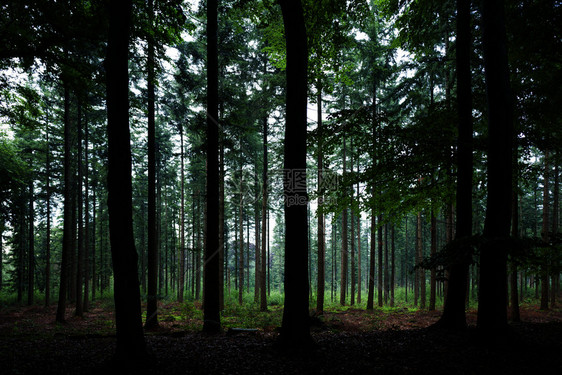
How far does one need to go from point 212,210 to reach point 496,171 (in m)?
6.51

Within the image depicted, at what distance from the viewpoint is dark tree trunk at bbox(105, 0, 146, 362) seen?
4359mm

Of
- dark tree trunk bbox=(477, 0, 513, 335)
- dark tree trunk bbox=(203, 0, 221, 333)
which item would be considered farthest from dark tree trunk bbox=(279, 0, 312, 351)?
dark tree trunk bbox=(477, 0, 513, 335)

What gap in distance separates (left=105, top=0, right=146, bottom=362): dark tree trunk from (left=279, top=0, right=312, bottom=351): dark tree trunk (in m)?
2.58

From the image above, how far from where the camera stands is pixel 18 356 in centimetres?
516

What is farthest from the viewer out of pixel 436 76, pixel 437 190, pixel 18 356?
pixel 436 76

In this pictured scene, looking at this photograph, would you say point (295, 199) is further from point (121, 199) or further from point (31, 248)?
point (31, 248)

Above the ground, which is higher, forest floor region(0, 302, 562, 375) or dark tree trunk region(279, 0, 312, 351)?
dark tree trunk region(279, 0, 312, 351)

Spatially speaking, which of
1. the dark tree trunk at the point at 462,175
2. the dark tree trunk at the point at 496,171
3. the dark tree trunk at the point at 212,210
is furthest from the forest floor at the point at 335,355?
the dark tree trunk at the point at 212,210

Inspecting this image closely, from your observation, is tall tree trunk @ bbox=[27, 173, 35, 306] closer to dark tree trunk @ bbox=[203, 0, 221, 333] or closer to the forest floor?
the forest floor

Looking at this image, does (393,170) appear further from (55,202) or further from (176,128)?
(55,202)

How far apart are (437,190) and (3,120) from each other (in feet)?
43.3

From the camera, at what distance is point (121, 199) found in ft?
14.5

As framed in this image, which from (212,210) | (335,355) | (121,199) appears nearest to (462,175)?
(335,355)

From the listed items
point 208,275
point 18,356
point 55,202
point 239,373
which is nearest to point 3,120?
point 18,356
